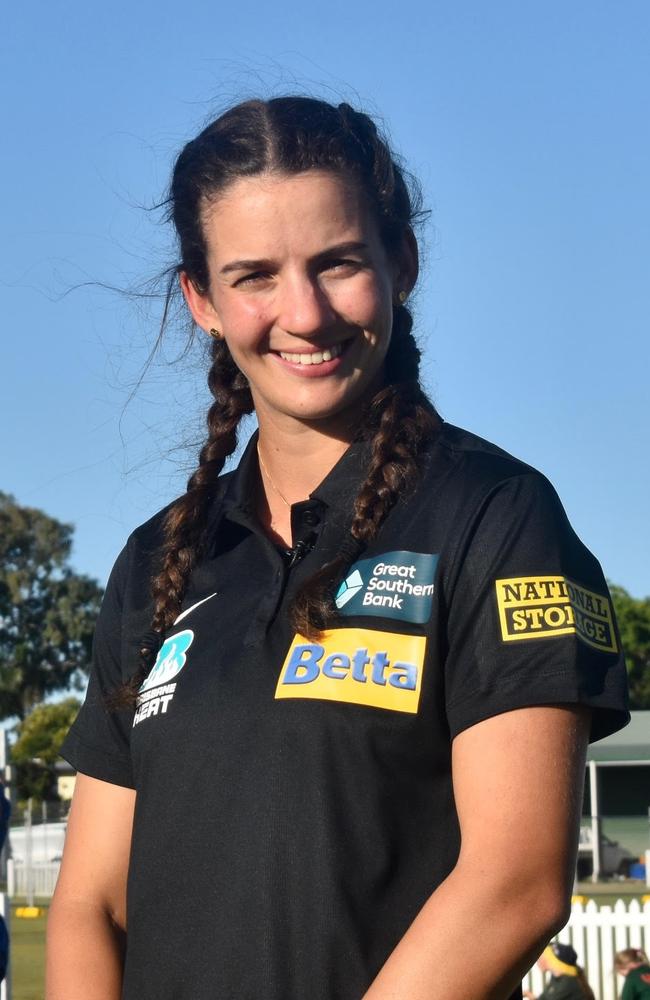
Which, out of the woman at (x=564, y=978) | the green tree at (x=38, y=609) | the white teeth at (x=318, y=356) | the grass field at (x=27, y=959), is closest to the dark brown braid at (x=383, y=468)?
the white teeth at (x=318, y=356)

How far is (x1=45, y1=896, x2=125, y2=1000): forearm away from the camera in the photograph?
2395 millimetres

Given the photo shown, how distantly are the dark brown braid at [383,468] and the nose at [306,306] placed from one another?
0.17 m

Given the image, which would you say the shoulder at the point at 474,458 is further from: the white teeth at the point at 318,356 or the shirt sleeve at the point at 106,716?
the shirt sleeve at the point at 106,716

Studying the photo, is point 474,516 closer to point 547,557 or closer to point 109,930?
point 547,557

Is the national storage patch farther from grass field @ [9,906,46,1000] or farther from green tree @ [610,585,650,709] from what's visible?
green tree @ [610,585,650,709]

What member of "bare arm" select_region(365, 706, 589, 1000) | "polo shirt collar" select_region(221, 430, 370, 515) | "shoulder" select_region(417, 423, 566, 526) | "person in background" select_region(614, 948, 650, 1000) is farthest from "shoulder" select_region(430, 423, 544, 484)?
"person in background" select_region(614, 948, 650, 1000)

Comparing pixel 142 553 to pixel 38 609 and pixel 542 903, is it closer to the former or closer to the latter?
pixel 542 903

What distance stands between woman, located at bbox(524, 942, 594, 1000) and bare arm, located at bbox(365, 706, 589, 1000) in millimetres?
9374

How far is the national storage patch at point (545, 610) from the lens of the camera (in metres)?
2.03

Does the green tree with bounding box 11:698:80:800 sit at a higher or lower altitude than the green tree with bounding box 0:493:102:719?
lower

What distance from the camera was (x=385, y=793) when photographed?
80.5 inches

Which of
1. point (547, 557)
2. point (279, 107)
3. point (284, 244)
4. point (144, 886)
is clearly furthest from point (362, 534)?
point (279, 107)

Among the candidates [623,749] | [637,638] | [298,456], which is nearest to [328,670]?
[298,456]

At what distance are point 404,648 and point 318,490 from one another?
1.44 feet
